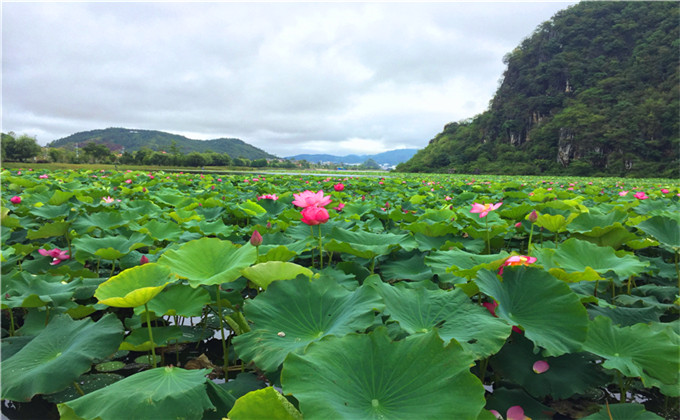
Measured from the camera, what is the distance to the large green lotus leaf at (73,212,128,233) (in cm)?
211

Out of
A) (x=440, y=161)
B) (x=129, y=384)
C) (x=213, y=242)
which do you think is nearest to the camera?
(x=129, y=384)

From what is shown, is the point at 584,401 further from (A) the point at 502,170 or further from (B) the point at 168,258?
(A) the point at 502,170

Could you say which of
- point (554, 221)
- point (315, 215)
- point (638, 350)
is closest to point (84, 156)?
point (315, 215)

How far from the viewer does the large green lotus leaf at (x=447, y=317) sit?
842 millimetres

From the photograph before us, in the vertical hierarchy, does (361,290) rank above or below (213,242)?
below

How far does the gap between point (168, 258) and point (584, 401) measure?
1.48 m

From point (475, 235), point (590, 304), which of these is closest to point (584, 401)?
point (590, 304)

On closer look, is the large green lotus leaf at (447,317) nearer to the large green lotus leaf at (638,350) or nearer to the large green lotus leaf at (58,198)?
the large green lotus leaf at (638,350)

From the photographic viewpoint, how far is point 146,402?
687 millimetres

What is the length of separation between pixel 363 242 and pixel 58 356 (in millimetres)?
1189

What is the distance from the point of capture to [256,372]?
1.13 m

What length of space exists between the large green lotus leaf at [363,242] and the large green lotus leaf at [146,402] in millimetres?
807

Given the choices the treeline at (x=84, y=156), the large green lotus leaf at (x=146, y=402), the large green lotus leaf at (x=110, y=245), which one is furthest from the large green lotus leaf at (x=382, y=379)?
the treeline at (x=84, y=156)

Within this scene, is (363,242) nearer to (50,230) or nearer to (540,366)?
(540,366)
